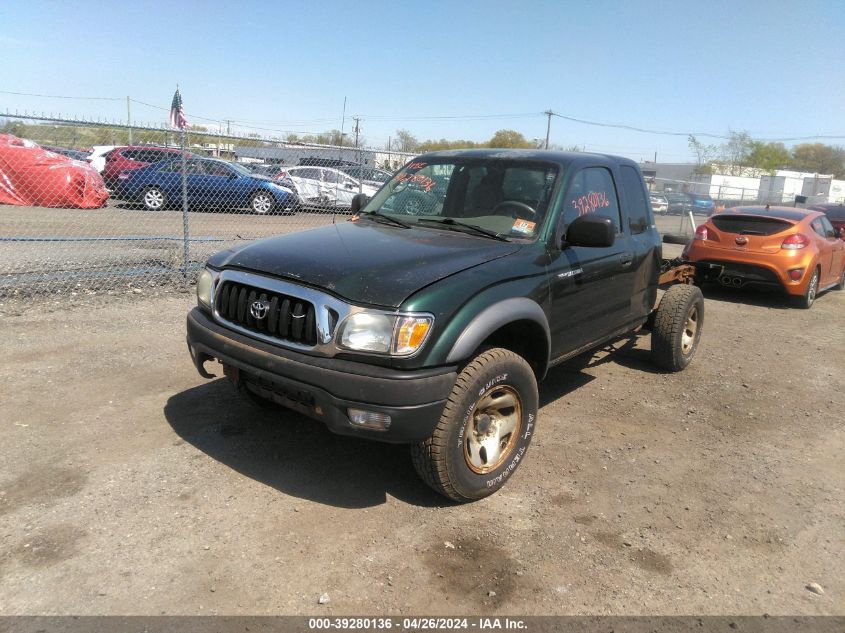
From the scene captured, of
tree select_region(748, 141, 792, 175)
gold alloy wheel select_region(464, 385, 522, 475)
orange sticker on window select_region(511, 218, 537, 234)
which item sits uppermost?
tree select_region(748, 141, 792, 175)

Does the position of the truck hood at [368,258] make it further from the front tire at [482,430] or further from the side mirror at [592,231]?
the front tire at [482,430]

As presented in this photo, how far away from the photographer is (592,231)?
374 centimetres

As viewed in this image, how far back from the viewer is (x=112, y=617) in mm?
2455

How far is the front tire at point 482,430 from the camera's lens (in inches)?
121

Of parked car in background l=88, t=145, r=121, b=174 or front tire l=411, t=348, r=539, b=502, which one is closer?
front tire l=411, t=348, r=539, b=502

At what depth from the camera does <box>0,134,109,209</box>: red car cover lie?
1296 centimetres

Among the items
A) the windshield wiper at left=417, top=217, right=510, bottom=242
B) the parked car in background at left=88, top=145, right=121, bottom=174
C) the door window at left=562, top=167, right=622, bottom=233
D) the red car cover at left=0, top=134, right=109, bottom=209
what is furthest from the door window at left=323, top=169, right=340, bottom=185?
the windshield wiper at left=417, top=217, right=510, bottom=242

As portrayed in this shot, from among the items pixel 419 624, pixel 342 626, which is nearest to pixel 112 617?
pixel 342 626

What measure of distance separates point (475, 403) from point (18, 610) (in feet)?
6.95

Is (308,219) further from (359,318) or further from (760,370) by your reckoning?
(359,318)

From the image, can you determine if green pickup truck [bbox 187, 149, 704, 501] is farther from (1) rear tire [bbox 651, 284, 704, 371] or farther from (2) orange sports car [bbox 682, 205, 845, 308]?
(2) orange sports car [bbox 682, 205, 845, 308]

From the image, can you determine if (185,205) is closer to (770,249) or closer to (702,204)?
(770,249)

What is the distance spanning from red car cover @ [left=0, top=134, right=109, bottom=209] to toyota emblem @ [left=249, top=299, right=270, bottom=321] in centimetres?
1196

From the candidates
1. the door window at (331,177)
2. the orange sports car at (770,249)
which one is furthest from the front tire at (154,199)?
the orange sports car at (770,249)
